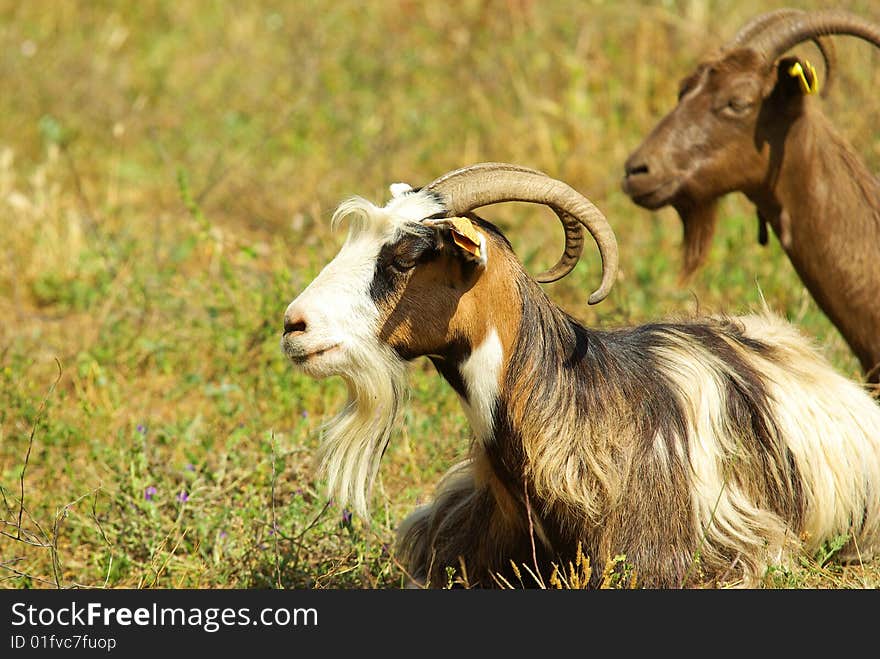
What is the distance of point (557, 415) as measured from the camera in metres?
3.89

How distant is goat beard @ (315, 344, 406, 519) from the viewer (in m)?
3.82

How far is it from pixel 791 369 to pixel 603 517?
3.39 ft

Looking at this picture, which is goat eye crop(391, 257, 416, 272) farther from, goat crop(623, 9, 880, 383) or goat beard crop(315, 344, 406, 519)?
goat crop(623, 9, 880, 383)

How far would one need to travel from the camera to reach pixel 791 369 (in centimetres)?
454

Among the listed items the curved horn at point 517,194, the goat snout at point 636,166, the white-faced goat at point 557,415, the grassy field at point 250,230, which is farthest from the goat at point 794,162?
the curved horn at point 517,194

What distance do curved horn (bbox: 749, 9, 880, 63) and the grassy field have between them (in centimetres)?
102

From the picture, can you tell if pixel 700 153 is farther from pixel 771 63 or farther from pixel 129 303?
pixel 129 303

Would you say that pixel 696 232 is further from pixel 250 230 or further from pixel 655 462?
pixel 250 230

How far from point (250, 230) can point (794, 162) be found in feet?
13.3

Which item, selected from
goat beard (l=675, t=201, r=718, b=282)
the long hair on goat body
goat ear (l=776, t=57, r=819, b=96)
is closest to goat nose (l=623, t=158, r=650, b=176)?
goat beard (l=675, t=201, r=718, b=282)

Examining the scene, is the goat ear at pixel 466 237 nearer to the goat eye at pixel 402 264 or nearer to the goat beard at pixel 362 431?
the goat eye at pixel 402 264

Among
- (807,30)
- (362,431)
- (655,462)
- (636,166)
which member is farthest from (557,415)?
(807,30)

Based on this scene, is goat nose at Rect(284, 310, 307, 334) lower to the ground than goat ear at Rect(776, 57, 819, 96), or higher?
lower

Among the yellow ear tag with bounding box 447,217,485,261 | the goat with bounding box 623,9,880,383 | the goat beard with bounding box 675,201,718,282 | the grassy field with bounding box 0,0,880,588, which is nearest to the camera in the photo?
the yellow ear tag with bounding box 447,217,485,261
